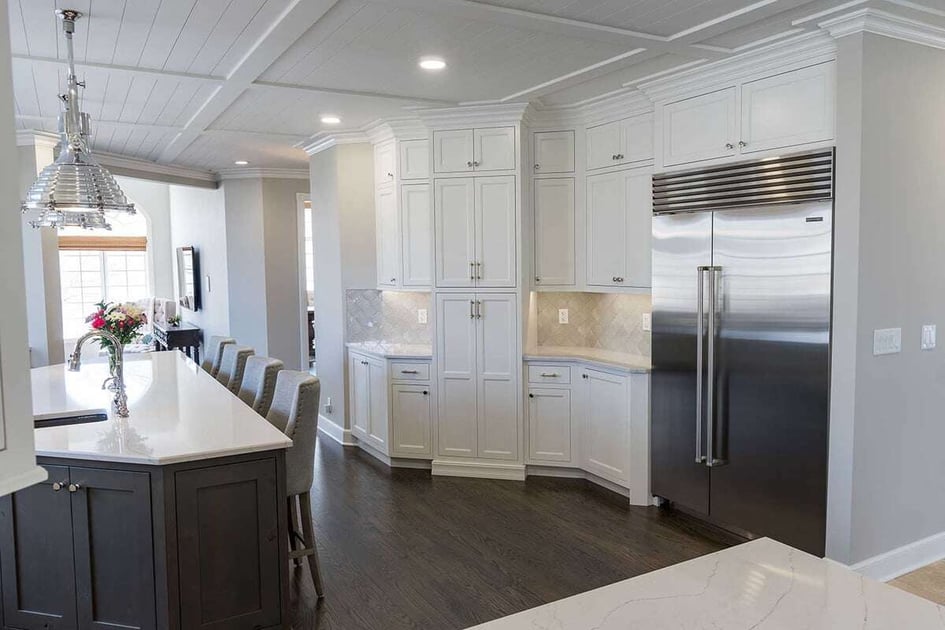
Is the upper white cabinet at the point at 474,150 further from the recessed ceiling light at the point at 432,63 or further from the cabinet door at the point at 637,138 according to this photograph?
the recessed ceiling light at the point at 432,63

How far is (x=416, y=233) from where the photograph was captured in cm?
554

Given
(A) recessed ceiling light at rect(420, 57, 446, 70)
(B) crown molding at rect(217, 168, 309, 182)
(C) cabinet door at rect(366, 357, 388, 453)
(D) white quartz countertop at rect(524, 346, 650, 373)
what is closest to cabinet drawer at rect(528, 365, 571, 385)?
(D) white quartz countertop at rect(524, 346, 650, 373)

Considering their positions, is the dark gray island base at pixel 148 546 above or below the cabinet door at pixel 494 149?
below

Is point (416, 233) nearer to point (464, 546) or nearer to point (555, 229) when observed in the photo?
point (555, 229)

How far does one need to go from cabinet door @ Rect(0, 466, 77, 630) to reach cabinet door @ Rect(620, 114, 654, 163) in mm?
3652

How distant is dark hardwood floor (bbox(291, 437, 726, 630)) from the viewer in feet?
10.8

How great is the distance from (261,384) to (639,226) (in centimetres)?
259

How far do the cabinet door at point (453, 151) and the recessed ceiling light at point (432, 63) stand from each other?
115cm

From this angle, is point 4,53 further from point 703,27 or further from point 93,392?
point 93,392

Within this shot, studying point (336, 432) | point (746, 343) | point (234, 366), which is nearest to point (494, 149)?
point (746, 343)

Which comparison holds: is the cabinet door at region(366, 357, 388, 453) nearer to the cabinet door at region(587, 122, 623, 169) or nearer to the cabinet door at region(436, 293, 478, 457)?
the cabinet door at region(436, 293, 478, 457)

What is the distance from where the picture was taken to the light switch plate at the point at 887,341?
11.0ft

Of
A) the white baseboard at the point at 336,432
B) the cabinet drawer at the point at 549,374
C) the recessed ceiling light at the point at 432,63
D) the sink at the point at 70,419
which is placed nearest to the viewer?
the sink at the point at 70,419

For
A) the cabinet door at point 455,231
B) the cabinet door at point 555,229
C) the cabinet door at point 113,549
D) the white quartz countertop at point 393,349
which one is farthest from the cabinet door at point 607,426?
the cabinet door at point 113,549
